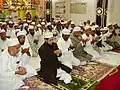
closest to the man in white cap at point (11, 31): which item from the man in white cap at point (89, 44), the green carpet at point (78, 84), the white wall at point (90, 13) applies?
the man in white cap at point (89, 44)

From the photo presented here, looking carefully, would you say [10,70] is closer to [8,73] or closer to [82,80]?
[8,73]

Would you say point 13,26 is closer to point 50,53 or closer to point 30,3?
point 50,53

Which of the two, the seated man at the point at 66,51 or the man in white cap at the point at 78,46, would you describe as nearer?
the seated man at the point at 66,51

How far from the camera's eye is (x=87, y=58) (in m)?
4.54

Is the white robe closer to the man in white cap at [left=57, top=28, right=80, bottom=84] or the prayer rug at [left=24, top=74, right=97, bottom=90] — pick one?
the prayer rug at [left=24, top=74, right=97, bottom=90]

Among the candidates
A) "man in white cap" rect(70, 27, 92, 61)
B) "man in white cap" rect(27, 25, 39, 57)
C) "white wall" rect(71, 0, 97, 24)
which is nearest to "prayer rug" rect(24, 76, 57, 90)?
"man in white cap" rect(70, 27, 92, 61)

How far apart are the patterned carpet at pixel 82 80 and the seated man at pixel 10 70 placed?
1.69 feet

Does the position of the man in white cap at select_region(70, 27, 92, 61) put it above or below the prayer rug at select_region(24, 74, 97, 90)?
above

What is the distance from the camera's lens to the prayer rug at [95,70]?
12.2 feet

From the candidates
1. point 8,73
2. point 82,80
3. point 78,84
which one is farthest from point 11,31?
point 8,73

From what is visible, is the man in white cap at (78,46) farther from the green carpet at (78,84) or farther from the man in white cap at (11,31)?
the man in white cap at (11,31)

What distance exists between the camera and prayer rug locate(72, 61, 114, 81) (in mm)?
3709

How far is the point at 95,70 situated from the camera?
13.3ft

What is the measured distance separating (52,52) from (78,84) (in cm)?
68
